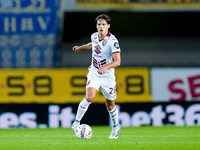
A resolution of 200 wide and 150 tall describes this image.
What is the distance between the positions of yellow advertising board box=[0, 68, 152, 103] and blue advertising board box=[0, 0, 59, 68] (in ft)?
0.82

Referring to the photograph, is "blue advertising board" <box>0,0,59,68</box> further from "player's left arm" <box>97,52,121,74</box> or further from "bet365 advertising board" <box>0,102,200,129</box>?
"player's left arm" <box>97,52,121,74</box>

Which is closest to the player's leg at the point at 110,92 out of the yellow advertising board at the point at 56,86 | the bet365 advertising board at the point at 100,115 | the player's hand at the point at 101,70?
the player's hand at the point at 101,70

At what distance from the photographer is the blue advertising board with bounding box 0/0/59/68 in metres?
14.6

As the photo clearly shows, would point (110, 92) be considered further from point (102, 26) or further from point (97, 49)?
point (102, 26)

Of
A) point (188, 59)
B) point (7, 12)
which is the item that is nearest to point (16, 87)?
point (7, 12)

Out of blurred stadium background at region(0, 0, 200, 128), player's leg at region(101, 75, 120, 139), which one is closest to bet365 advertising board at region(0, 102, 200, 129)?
blurred stadium background at region(0, 0, 200, 128)

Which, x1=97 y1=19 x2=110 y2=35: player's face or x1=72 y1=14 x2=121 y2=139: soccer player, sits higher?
x1=97 y1=19 x2=110 y2=35: player's face

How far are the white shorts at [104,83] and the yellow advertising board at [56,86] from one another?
6.24 meters

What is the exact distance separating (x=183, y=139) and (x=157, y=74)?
22.6ft

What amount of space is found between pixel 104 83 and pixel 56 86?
6645 millimetres

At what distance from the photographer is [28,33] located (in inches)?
581

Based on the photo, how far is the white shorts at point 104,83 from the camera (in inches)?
315

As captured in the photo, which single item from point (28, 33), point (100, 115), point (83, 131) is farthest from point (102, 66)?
point (28, 33)

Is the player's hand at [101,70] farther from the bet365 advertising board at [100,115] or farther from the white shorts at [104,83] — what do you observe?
the bet365 advertising board at [100,115]
